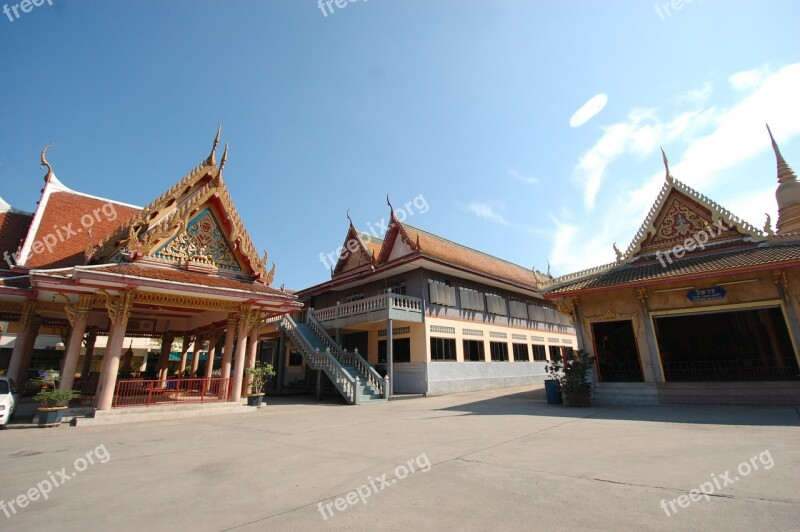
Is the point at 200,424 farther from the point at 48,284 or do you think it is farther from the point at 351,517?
the point at 351,517

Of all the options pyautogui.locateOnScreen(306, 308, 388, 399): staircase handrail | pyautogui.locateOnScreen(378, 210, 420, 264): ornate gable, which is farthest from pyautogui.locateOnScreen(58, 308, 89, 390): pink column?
pyautogui.locateOnScreen(378, 210, 420, 264): ornate gable

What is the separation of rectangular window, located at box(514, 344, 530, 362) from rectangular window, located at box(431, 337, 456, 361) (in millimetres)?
5852

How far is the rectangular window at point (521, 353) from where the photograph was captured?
22984mm

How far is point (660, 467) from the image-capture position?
15.2ft

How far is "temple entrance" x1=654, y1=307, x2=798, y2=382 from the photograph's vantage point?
12.5m

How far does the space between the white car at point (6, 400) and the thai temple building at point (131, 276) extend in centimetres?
107

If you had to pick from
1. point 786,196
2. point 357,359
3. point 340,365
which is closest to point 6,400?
point 340,365

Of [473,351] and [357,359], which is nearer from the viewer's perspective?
[357,359]

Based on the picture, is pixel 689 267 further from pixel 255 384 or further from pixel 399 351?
pixel 255 384

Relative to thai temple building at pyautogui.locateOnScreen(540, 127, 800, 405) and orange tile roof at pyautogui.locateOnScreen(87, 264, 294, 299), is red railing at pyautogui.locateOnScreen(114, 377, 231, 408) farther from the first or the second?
thai temple building at pyautogui.locateOnScreen(540, 127, 800, 405)

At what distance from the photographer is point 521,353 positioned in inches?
922

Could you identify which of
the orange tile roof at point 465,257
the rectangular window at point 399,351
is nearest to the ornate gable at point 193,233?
the rectangular window at point 399,351

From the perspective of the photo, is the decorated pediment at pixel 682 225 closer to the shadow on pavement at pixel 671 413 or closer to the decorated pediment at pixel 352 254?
the shadow on pavement at pixel 671 413

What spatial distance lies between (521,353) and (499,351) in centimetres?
248
